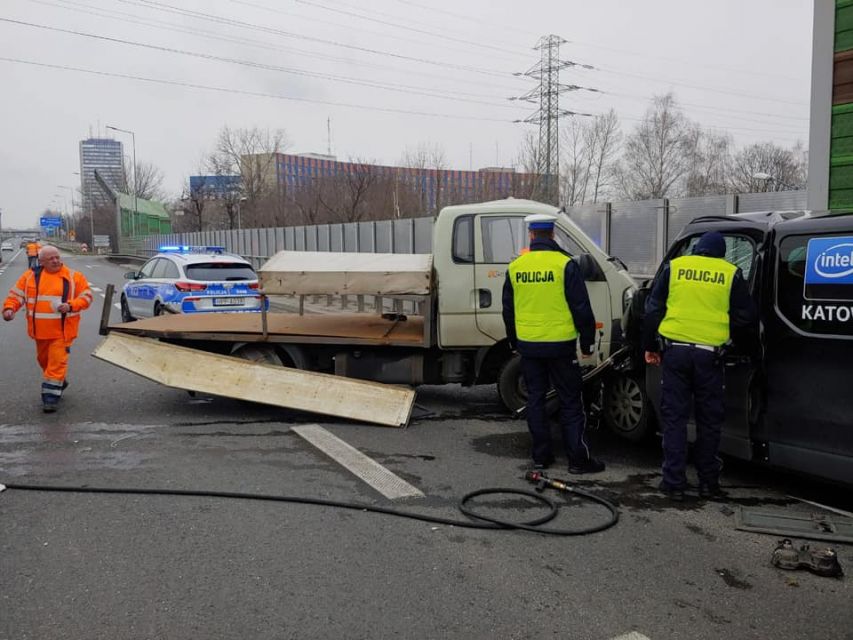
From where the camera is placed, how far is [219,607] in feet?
11.4

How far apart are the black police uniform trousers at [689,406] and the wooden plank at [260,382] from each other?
2785 mm

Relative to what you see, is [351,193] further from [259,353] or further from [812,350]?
[812,350]

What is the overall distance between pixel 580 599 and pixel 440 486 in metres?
1.90

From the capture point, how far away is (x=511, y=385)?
24.5 ft

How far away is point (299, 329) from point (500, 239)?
2.50m

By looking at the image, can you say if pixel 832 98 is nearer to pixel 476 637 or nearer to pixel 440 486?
pixel 440 486

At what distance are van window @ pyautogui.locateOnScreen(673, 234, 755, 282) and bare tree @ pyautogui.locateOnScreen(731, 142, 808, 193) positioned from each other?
5210cm

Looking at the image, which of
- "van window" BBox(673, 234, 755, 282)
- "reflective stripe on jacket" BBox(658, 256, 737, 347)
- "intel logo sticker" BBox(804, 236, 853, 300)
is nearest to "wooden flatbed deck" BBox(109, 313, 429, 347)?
"reflective stripe on jacket" BBox(658, 256, 737, 347)

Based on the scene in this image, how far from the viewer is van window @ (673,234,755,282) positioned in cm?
507

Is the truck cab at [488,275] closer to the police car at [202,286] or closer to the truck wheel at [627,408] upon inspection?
the truck wheel at [627,408]

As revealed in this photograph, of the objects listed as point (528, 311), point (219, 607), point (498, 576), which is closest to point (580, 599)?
point (498, 576)

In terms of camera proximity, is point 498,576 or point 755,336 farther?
point 755,336

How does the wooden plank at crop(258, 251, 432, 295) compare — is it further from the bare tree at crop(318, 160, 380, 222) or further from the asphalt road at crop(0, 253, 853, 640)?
the bare tree at crop(318, 160, 380, 222)

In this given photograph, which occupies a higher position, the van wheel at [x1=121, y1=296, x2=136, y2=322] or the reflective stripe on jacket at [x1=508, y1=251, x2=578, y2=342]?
the reflective stripe on jacket at [x1=508, y1=251, x2=578, y2=342]
